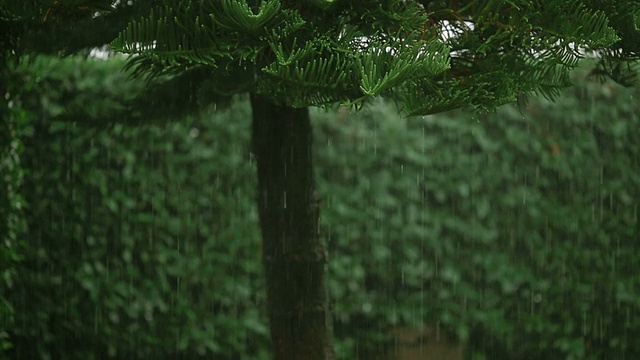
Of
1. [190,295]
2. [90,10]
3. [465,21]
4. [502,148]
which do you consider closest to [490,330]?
[502,148]

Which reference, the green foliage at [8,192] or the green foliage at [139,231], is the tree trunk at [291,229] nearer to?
the green foliage at [139,231]

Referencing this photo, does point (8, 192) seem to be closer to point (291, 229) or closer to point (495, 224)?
point (291, 229)

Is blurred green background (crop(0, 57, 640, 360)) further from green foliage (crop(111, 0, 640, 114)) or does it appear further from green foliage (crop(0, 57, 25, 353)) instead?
green foliage (crop(111, 0, 640, 114))

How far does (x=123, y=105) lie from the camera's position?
3480mm

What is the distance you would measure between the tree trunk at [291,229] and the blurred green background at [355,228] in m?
2.02

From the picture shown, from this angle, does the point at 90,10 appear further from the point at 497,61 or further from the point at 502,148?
the point at 502,148

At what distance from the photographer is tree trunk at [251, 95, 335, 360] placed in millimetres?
3219

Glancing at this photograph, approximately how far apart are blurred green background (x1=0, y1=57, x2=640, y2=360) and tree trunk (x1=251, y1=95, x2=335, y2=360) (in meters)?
2.02

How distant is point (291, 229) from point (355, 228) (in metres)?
2.14

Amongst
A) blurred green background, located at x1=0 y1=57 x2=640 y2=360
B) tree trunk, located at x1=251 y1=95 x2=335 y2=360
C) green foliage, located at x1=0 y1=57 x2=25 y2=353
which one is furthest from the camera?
blurred green background, located at x1=0 y1=57 x2=640 y2=360

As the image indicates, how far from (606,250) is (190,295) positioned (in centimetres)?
270

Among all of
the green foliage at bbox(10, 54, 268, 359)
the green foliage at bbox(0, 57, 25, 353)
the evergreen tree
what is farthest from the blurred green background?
the evergreen tree

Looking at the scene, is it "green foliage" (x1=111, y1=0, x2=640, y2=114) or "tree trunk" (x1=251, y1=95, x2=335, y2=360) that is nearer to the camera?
"green foliage" (x1=111, y1=0, x2=640, y2=114)

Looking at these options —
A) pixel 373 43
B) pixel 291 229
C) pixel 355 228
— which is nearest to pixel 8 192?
pixel 355 228
